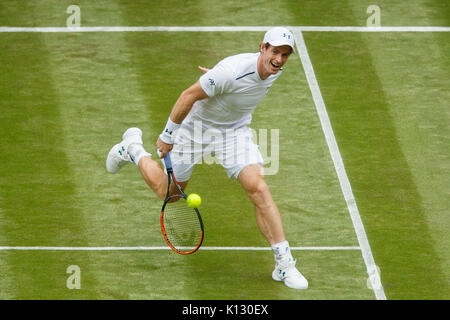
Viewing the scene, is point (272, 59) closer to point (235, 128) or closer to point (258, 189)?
point (235, 128)

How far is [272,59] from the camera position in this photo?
9.52 metres

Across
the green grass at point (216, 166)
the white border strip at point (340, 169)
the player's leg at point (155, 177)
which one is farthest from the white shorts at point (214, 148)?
the white border strip at point (340, 169)

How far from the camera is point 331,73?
1401 centimetres

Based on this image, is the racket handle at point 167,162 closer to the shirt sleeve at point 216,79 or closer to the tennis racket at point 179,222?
the tennis racket at point 179,222

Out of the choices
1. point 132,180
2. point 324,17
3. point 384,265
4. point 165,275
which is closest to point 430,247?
point 384,265

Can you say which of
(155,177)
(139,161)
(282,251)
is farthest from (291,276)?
(139,161)

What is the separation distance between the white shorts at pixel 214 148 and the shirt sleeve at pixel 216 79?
1.97ft

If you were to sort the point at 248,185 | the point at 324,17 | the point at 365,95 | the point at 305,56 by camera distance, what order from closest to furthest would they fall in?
the point at 248,185, the point at 365,95, the point at 305,56, the point at 324,17

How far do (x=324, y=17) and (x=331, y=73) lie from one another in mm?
1636

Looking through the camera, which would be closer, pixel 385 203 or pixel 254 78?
pixel 254 78

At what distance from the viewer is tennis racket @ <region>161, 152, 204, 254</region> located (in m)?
9.73

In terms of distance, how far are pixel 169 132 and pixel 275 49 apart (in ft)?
4.14

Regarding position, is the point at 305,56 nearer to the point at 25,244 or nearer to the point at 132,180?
the point at 132,180

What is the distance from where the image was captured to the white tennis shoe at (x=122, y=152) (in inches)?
428
